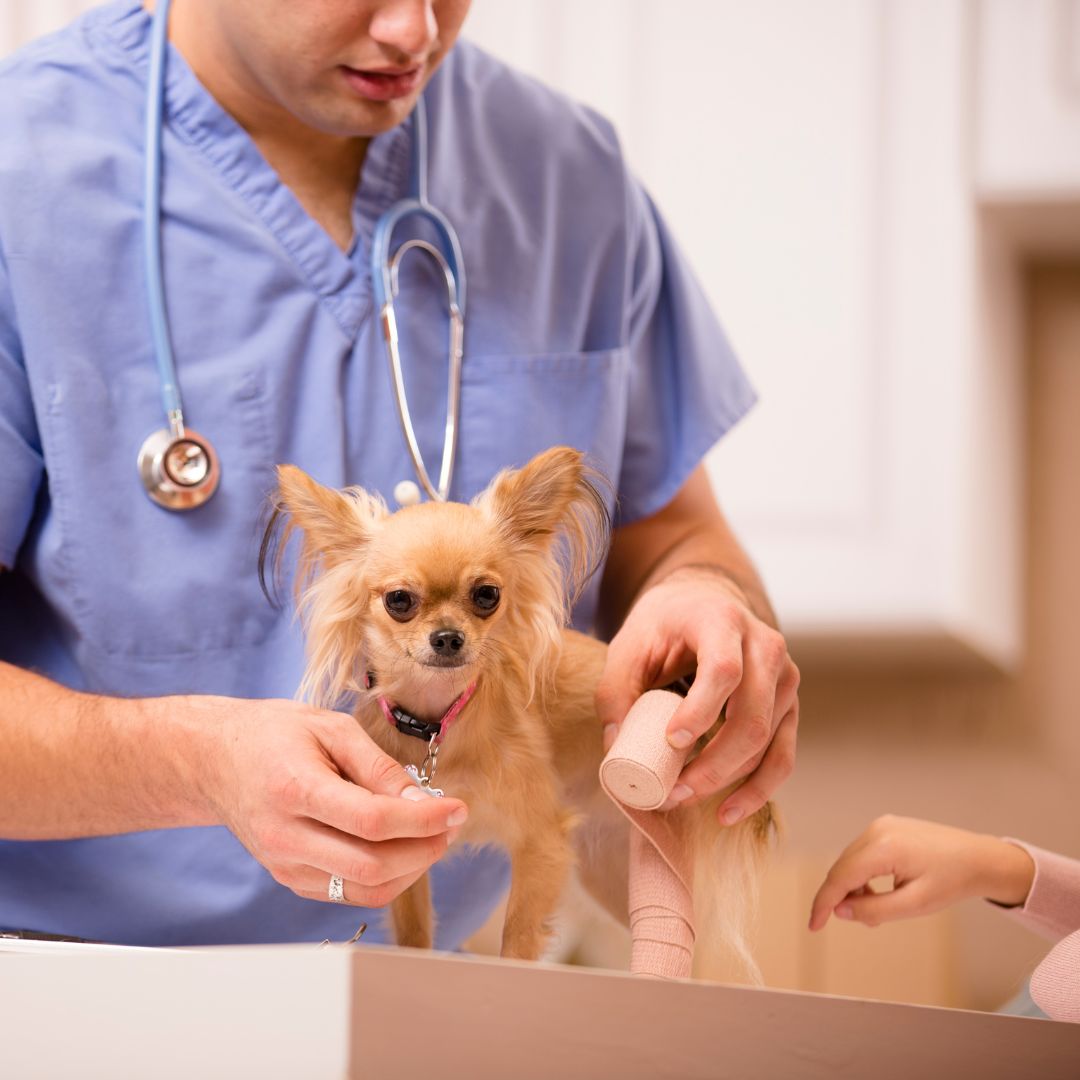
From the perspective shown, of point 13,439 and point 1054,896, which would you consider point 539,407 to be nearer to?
point 13,439

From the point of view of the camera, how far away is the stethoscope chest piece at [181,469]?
0.85 metres

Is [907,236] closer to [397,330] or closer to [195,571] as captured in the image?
[397,330]

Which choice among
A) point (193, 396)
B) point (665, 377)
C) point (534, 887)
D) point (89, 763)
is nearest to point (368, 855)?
point (534, 887)

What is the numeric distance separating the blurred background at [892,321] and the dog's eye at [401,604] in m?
1.13

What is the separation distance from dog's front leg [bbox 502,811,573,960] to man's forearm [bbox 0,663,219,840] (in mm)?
188

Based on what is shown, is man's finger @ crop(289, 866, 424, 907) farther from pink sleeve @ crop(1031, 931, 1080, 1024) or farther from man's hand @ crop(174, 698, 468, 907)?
pink sleeve @ crop(1031, 931, 1080, 1024)

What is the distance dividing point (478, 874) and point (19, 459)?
427mm

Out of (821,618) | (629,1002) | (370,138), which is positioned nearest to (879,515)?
(821,618)

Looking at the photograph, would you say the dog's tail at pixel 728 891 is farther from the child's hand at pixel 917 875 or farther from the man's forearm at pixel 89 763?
the man's forearm at pixel 89 763

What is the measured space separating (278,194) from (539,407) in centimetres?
26

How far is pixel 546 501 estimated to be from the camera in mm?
728

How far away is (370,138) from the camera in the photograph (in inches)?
40.4

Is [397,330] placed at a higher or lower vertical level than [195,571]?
higher

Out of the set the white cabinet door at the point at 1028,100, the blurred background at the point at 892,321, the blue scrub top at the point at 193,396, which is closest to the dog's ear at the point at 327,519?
the blue scrub top at the point at 193,396
